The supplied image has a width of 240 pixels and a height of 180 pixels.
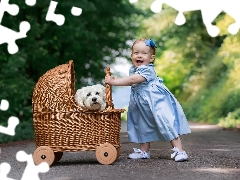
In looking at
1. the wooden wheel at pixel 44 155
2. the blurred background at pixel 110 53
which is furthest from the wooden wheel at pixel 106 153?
the blurred background at pixel 110 53

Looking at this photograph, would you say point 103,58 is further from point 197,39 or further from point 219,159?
point 219,159

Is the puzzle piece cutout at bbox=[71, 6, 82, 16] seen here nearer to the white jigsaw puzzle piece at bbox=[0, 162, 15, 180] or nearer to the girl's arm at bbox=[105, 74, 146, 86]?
the girl's arm at bbox=[105, 74, 146, 86]

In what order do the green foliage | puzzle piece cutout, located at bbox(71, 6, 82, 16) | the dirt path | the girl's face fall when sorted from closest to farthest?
1. the dirt path
2. the girl's face
3. the green foliage
4. puzzle piece cutout, located at bbox(71, 6, 82, 16)

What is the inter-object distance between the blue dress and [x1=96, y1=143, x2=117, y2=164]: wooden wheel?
1.99 ft

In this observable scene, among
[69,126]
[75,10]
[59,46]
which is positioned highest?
[75,10]

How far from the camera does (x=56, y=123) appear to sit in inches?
255

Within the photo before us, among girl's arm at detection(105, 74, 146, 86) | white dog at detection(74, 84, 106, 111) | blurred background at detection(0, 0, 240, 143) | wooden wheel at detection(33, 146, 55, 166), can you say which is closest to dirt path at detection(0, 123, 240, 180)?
wooden wheel at detection(33, 146, 55, 166)

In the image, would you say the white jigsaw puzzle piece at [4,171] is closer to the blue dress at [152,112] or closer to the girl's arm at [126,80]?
the girl's arm at [126,80]

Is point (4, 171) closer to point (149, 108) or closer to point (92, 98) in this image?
point (92, 98)

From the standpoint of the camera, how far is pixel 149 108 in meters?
6.79

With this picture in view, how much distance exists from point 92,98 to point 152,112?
33.6 inches

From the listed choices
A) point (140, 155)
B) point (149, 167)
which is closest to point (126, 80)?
point (140, 155)

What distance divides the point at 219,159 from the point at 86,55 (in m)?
11.8

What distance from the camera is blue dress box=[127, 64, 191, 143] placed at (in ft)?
22.0
